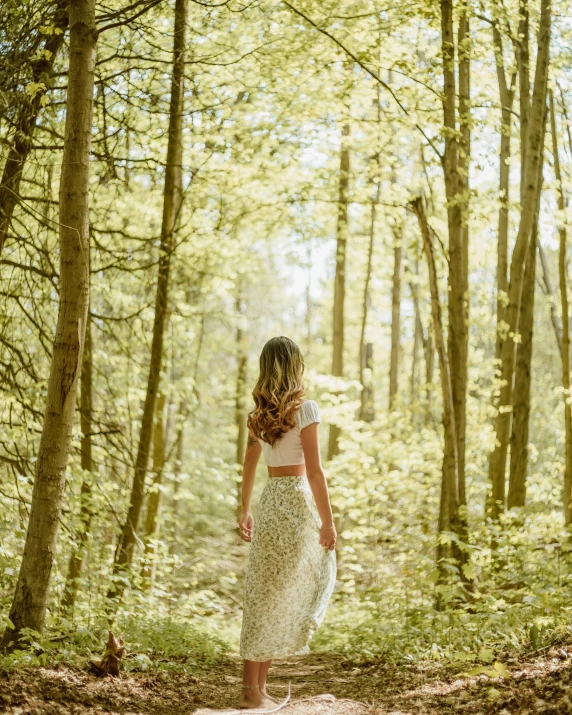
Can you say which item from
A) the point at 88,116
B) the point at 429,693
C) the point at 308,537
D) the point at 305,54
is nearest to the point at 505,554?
the point at 429,693

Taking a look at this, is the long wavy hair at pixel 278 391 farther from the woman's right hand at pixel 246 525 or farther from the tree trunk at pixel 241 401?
the tree trunk at pixel 241 401

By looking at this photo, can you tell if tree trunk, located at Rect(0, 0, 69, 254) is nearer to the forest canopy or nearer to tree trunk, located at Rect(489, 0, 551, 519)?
the forest canopy

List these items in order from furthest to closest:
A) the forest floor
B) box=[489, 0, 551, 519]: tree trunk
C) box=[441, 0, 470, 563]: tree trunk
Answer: box=[489, 0, 551, 519]: tree trunk < box=[441, 0, 470, 563]: tree trunk < the forest floor

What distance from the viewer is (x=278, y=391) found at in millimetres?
4266

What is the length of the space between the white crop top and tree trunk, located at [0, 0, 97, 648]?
126 cm

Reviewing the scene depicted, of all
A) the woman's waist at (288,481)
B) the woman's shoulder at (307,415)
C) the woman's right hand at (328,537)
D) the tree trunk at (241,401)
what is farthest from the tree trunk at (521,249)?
the tree trunk at (241,401)

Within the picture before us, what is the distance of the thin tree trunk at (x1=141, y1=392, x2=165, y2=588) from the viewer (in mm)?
7738

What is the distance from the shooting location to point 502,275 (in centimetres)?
1063

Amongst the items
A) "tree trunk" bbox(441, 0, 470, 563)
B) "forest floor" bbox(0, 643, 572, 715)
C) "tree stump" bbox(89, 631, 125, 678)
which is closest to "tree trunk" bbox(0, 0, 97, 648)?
"tree stump" bbox(89, 631, 125, 678)

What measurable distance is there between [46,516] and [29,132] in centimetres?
277

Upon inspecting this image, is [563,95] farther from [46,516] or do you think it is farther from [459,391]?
[46,516]

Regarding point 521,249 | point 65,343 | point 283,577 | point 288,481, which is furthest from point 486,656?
point 521,249

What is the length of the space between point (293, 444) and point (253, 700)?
1.52m

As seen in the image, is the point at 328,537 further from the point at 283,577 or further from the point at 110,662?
the point at 110,662
